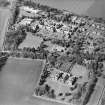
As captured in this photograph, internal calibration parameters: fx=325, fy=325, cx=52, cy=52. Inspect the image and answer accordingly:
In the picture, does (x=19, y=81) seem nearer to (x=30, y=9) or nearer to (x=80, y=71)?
(x=80, y=71)

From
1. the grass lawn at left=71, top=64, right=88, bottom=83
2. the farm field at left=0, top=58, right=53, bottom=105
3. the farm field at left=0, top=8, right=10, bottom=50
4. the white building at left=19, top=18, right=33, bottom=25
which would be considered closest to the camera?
the farm field at left=0, top=58, right=53, bottom=105

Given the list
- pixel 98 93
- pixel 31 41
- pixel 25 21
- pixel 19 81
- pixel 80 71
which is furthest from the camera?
pixel 25 21

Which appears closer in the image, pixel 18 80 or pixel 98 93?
pixel 98 93

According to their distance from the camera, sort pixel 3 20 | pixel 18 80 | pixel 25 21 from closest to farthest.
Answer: pixel 18 80 → pixel 25 21 → pixel 3 20

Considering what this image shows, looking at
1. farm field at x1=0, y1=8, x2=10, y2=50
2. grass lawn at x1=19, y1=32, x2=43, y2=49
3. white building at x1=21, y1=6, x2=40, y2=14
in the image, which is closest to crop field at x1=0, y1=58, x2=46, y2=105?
grass lawn at x1=19, y1=32, x2=43, y2=49

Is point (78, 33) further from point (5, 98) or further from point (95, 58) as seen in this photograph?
point (5, 98)

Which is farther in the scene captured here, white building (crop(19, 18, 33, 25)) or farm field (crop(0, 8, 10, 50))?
white building (crop(19, 18, 33, 25))

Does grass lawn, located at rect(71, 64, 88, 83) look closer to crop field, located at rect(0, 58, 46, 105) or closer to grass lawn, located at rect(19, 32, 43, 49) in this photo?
crop field, located at rect(0, 58, 46, 105)

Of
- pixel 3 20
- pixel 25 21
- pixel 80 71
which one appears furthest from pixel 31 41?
pixel 80 71
